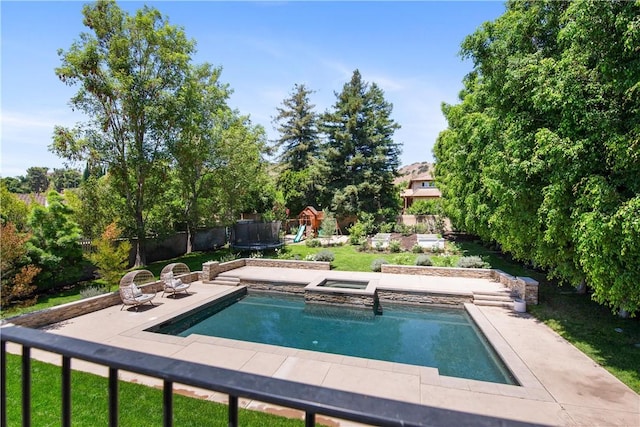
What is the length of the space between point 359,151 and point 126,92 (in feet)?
72.0

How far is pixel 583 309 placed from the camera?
9.98 metres

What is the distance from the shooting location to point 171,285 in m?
11.7

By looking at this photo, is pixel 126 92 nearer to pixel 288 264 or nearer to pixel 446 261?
pixel 288 264

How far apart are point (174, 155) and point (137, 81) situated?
3.64 m

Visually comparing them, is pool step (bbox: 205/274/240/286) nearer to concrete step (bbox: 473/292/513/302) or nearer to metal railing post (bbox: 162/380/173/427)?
concrete step (bbox: 473/292/513/302)

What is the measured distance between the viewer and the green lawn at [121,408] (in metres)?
4.76

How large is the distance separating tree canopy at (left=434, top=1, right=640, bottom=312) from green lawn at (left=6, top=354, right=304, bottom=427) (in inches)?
258

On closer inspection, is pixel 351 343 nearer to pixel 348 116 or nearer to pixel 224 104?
pixel 224 104

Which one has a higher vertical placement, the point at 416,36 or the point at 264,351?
Result: the point at 416,36

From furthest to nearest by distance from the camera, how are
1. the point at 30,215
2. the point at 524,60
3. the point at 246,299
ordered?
the point at 246,299, the point at 30,215, the point at 524,60

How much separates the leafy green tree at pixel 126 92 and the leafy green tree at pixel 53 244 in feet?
12.8

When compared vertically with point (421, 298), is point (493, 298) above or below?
above

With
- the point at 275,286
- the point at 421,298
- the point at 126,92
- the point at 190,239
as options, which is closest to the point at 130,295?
the point at 275,286

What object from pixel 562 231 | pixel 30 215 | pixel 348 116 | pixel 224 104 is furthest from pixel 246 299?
pixel 348 116
